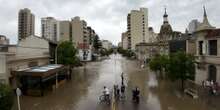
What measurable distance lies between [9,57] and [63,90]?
6.65m

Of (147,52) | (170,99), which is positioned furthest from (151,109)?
(147,52)

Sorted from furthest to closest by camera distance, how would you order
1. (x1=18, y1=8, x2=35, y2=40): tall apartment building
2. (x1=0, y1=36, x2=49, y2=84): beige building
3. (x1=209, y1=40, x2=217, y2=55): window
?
1. (x1=18, y1=8, x2=35, y2=40): tall apartment building
2. (x1=209, y1=40, x2=217, y2=55): window
3. (x1=0, y1=36, x2=49, y2=84): beige building

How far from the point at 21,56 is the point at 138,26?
102237 millimetres

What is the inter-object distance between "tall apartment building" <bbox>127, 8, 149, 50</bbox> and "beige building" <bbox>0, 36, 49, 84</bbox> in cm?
8961

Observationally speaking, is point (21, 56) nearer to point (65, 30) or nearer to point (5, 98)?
point (5, 98)

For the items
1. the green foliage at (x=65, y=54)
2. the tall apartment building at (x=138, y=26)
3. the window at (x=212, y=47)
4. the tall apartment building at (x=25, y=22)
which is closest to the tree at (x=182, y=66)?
the window at (x=212, y=47)

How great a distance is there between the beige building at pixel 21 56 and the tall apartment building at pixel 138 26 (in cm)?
8961

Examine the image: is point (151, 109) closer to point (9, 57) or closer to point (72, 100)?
point (72, 100)

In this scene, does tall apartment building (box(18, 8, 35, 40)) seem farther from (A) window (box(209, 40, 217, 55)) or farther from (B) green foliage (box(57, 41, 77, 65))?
(A) window (box(209, 40, 217, 55))

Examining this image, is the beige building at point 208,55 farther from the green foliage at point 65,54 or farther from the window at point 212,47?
the green foliage at point 65,54

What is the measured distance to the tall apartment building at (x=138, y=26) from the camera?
122m

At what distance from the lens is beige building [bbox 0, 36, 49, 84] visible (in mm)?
20034

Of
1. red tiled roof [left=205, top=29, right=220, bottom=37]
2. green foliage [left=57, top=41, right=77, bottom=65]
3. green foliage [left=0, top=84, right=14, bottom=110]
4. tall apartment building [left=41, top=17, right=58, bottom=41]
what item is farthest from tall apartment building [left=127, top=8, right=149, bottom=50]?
green foliage [left=0, top=84, right=14, bottom=110]

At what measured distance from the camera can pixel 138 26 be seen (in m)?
122
